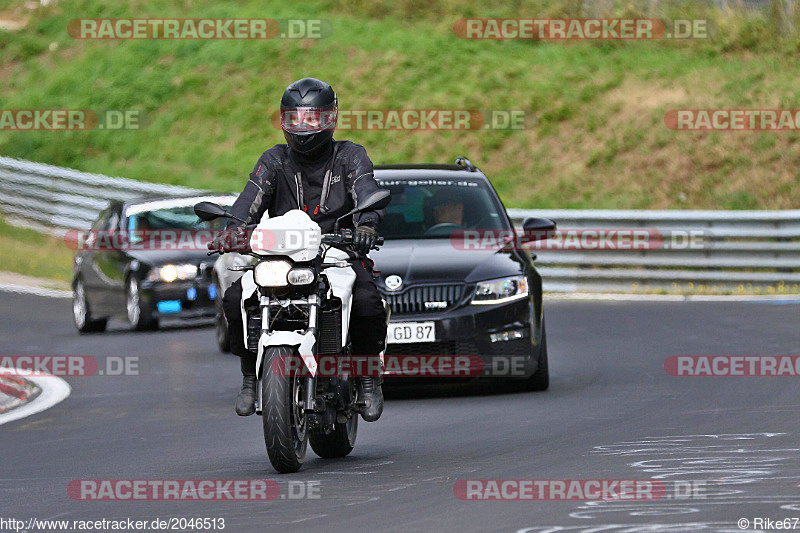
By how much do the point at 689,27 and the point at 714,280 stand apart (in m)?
10.2

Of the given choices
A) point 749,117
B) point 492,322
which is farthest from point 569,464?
point 749,117

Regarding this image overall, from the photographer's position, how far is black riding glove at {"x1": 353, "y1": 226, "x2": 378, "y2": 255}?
8.70 meters

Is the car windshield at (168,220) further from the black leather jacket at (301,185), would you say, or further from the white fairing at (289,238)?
the white fairing at (289,238)

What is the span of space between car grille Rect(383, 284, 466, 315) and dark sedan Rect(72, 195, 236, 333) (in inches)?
283

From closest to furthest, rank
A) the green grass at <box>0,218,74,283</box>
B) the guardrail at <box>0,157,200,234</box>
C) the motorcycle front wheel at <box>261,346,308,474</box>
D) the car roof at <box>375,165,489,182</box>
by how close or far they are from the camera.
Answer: the motorcycle front wheel at <box>261,346,308,474</box> → the car roof at <box>375,165,489,182</box> → the green grass at <box>0,218,74,283</box> → the guardrail at <box>0,157,200,234</box>

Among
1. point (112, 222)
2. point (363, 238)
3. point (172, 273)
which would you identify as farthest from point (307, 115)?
point (112, 222)

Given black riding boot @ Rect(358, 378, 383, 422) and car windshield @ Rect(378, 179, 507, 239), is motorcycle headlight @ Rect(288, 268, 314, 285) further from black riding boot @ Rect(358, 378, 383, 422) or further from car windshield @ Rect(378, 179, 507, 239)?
car windshield @ Rect(378, 179, 507, 239)

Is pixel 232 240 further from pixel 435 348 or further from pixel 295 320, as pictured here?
pixel 435 348

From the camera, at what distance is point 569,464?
8.72 m

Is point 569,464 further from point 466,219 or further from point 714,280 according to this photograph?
point 714,280

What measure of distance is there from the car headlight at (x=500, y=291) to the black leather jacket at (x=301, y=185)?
11.0 ft

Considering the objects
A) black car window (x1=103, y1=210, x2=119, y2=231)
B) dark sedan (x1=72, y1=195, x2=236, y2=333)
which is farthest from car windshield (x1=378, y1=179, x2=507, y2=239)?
black car window (x1=103, y1=210, x2=119, y2=231)

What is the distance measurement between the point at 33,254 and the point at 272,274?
20695mm

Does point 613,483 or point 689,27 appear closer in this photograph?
point 613,483
